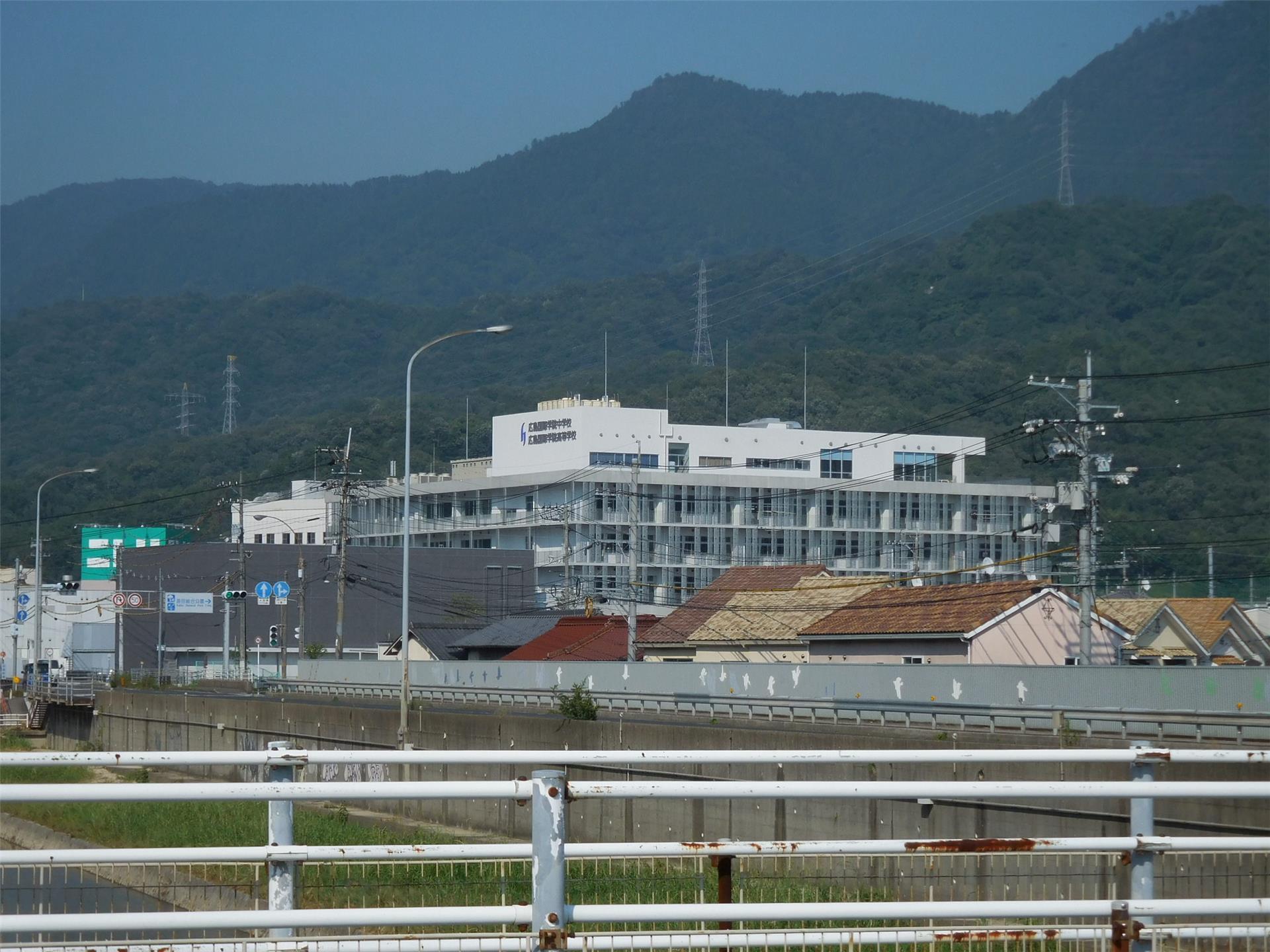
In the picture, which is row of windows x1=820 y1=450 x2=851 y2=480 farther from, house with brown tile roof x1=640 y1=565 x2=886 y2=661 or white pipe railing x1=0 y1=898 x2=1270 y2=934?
white pipe railing x1=0 y1=898 x2=1270 y2=934

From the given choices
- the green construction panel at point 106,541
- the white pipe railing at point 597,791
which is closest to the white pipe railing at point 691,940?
the white pipe railing at point 597,791

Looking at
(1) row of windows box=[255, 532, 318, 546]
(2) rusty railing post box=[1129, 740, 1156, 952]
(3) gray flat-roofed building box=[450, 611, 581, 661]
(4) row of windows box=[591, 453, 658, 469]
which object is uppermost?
(4) row of windows box=[591, 453, 658, 469]

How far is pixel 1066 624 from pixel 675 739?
2801cm

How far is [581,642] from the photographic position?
2736 inches

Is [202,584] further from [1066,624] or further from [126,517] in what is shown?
[126,517]

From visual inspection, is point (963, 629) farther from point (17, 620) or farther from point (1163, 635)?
point (17, 620)

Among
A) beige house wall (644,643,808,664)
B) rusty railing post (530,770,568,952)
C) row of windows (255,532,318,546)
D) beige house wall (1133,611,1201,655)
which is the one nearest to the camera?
rusty railing post (530,770,568,952)

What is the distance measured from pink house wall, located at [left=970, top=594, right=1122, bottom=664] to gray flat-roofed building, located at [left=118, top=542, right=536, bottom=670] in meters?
51.6

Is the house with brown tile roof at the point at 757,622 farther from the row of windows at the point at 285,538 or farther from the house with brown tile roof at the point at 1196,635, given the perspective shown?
the row of windows at the point at 285,538

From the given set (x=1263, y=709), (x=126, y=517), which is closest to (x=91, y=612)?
(x=126, y=517)

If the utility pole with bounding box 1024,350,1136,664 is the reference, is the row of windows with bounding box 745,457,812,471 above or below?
above

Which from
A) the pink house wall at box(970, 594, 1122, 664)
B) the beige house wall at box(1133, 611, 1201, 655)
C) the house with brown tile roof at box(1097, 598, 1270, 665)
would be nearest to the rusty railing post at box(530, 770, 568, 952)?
the pink house wall at box(970, 594, 1122, 664)

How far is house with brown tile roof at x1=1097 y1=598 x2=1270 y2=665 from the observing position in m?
56.1

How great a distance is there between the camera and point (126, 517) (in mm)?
183250
